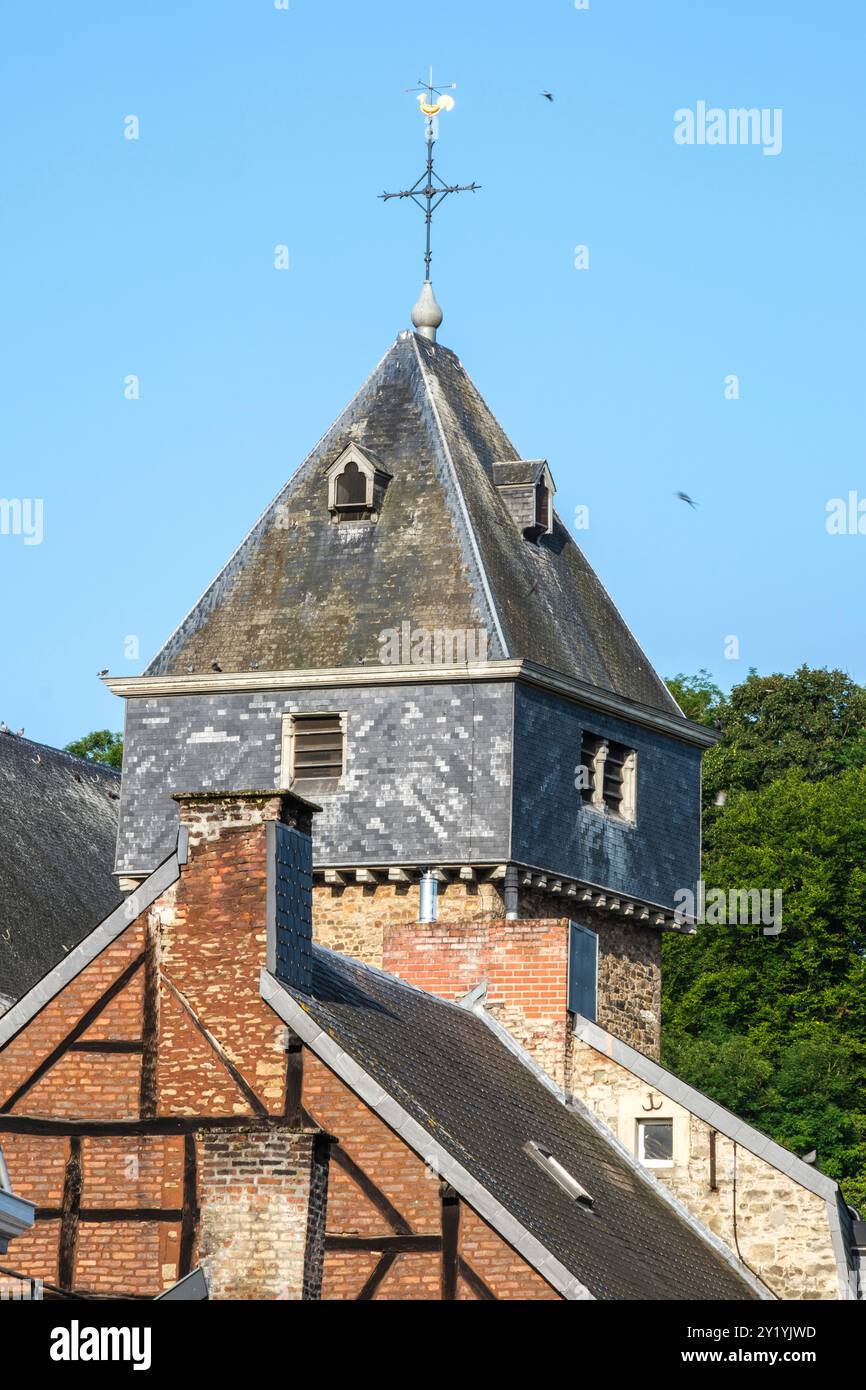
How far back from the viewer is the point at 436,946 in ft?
92.2

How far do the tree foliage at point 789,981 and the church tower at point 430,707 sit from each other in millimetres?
13691

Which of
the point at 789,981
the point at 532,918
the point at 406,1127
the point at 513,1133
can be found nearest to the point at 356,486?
the point at 532,918

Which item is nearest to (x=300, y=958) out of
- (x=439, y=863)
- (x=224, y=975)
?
(x=224, y=975)

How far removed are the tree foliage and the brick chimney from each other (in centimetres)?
3626

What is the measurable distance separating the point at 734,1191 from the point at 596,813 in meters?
16.9

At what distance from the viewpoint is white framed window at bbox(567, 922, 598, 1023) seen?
27.4m

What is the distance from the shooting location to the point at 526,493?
149 ft

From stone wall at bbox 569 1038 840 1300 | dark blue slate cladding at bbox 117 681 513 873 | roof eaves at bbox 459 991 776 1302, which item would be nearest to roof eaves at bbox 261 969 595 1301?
roof eaves at bbox 459 991 776 1302

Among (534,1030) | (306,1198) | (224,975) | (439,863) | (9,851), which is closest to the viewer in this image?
(306,1198)

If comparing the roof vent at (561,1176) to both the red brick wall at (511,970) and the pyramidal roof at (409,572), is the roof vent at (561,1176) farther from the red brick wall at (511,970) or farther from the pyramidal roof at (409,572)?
the pyramidal roof at (409,572)

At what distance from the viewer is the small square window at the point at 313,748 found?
137ft

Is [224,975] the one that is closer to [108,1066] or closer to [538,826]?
[108,1066]

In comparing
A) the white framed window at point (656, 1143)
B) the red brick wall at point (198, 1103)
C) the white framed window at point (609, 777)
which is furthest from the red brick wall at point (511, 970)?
the white framed window at point (609, 777)
